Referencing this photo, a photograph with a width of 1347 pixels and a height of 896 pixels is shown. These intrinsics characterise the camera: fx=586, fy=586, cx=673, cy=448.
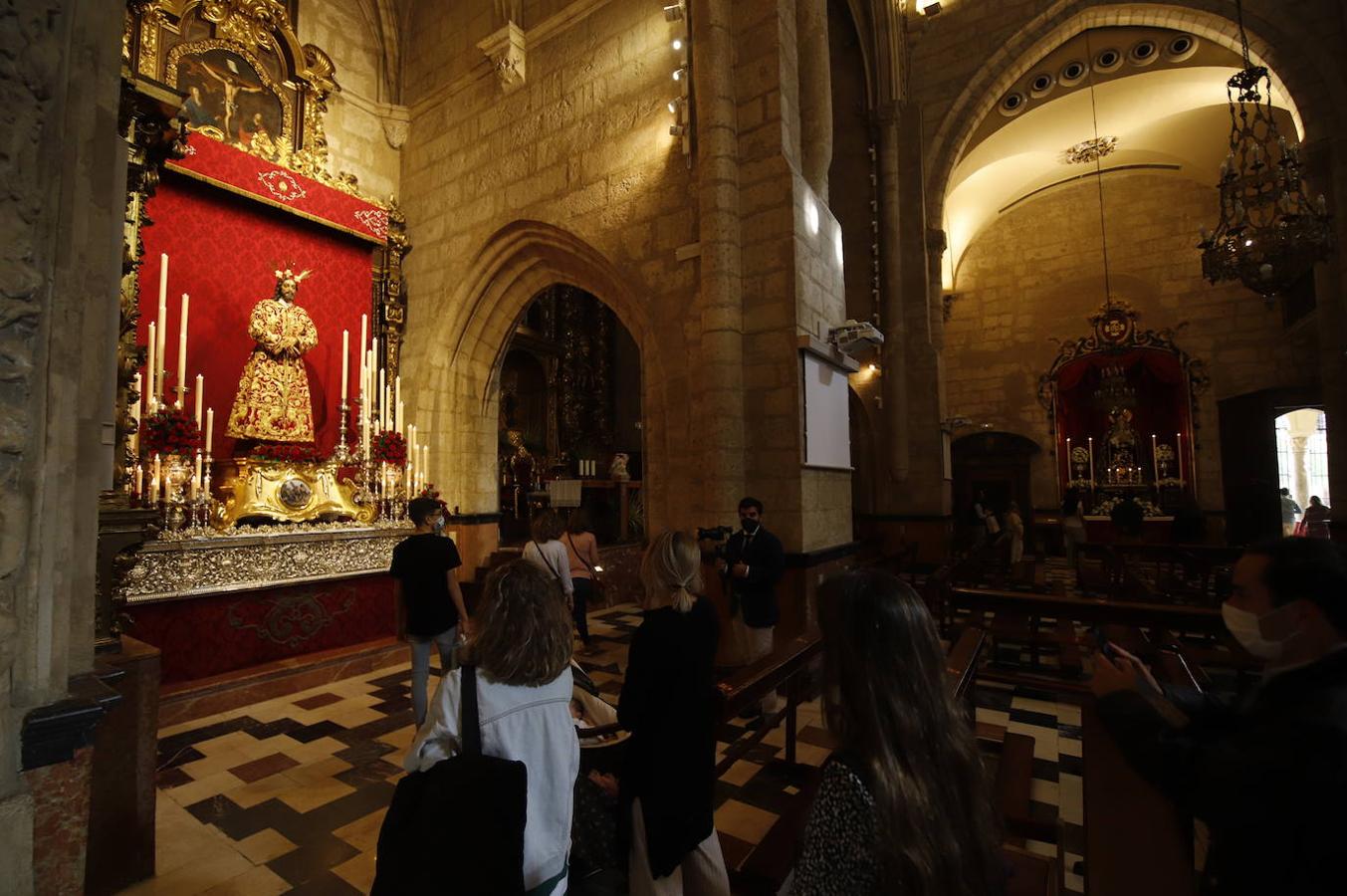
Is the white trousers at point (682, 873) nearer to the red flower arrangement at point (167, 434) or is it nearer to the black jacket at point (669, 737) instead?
the black jacket at point (669, 737)

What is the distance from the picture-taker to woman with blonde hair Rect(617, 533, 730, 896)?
1.71 metres

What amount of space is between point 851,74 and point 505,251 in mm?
6929

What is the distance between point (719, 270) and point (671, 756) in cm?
434

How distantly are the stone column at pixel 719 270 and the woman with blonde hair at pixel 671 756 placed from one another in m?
3.21

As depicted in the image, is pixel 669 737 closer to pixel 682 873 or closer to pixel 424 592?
pixel 682 873

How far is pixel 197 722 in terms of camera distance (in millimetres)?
3920

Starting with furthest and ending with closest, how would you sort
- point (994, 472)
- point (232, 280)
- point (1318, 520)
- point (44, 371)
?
point (994, 472), point (232, 280), point (1318, 520), point (44, 371)

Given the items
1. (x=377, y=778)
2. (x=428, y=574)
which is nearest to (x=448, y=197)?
(x=428, y=574)

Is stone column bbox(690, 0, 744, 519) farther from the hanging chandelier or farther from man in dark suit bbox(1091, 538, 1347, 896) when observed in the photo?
the hanging chandelier

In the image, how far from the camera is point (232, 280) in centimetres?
709

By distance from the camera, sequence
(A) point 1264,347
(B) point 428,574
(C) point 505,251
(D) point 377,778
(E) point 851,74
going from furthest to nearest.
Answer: (A) point 1264,347 → (E) point 851,74 → (C) point 505,251 → (B) point 428,574 → (D) point 377,778

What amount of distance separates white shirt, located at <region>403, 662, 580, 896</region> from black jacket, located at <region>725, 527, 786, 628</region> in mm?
2557

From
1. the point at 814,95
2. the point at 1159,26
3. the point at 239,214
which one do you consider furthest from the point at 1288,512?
the point at 239,214

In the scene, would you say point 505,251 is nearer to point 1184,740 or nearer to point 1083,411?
point 1184,740
